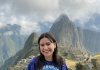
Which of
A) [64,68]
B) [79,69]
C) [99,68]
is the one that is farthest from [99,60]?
[64,68]

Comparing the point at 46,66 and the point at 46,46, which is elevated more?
the point at 46,46

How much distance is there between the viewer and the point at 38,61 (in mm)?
2736

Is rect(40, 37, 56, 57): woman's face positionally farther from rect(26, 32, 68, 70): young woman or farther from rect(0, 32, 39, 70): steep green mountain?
rect(0, 32, 39, 70): steep green mountain

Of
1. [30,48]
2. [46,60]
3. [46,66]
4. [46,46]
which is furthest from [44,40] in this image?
[30,48]

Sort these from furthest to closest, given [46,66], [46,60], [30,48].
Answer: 1. [30,48]
2. [46,60]
3. [46,66]

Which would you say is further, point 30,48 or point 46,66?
point 30,48

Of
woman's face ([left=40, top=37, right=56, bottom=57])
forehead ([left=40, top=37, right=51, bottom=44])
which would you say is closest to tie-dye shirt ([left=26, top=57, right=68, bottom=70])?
woman's face ([left=40, top=37, right=56, bottom=57])

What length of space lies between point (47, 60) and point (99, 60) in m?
12.8

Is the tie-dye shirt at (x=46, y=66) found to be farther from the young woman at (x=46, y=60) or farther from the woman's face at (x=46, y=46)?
the woman's face at (x=46, y=46)

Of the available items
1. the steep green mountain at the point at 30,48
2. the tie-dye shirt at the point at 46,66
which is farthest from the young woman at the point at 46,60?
the steep green mountain at the point at 30,48

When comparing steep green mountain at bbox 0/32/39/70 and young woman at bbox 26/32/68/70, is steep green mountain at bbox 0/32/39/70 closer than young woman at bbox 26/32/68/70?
No

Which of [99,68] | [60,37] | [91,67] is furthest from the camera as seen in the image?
[60,37]

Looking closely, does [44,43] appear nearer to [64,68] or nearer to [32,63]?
[32,63]

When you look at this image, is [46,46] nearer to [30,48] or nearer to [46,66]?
[46,66]
